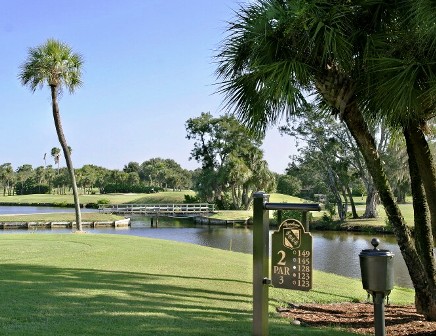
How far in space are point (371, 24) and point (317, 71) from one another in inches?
34.8

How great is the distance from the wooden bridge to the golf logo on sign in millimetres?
41125

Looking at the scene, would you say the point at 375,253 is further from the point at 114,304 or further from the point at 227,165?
the point at 227,165

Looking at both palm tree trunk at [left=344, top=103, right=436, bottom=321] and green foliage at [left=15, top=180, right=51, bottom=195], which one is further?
green foliage at [left=15, top=180, right=51, bottom=195]

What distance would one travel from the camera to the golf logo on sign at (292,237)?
13.4 feet

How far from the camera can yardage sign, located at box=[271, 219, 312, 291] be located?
4.02m

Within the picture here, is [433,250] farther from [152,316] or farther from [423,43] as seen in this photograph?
[152,316]

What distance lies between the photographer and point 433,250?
256 inches

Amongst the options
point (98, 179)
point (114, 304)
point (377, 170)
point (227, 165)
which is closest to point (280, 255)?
point (377, 170)

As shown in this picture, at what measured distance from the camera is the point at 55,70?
67.3 ft

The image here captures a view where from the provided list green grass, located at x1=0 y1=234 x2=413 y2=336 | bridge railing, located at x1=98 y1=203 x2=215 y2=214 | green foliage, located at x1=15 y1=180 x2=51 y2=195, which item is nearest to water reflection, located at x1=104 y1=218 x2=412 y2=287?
green grass, located at x1=0 y1=234 x2=413 y2=336

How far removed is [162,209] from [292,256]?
4286 cm

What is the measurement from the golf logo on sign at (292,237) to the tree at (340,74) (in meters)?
1.81

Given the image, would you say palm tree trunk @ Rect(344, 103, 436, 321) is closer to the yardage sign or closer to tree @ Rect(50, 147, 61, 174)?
the yardage sign

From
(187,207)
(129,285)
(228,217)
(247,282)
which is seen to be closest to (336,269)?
(247,282)
